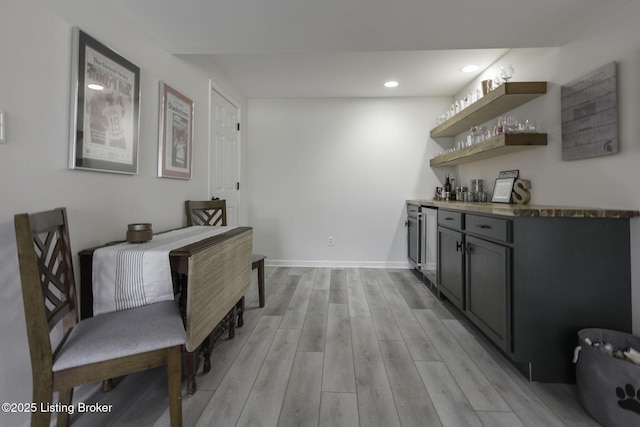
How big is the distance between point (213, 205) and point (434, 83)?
284cm

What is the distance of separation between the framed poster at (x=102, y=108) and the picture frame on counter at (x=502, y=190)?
9.50ft

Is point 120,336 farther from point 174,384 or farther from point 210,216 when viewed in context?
point 210,216

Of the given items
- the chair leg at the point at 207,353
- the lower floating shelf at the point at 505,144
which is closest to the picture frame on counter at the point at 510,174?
the lower floating shelf at the point at 505,144

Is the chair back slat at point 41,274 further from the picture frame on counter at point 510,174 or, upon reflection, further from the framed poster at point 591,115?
the picture frame on counter at point 510,174

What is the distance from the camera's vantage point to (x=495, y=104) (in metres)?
2.46

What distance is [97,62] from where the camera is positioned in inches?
58.8

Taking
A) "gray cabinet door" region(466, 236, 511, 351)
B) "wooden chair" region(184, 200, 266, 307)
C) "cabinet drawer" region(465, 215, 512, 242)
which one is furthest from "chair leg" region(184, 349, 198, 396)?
"cabinet drawer" region(465, 215, 512, 242)

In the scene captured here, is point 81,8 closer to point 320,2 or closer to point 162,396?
point 320,2

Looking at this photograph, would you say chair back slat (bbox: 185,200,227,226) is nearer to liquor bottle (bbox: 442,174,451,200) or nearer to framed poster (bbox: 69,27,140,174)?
framed poster (bbox: 69,27,140,174)

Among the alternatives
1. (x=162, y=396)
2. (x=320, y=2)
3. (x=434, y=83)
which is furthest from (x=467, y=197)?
(x=162, y=396)

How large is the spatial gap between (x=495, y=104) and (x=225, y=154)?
266cm

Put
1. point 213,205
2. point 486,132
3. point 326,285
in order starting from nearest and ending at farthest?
1. point 213,205
2. point 486,132
3. point 326,285

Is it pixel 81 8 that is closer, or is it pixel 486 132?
pixel 81 8

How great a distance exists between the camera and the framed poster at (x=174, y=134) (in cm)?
206
